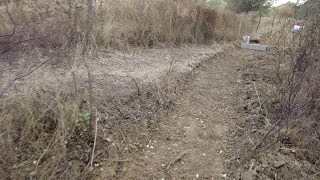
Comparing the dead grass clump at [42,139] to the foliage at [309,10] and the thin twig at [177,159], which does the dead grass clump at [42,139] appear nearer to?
the thin twig at [177,159]

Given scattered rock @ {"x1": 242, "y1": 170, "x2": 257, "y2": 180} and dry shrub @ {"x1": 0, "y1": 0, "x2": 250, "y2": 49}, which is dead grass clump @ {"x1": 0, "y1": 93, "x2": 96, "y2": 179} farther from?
scattered rock @ {"x1": 242, "y1": 170, "x2": 257, "y2": 180}

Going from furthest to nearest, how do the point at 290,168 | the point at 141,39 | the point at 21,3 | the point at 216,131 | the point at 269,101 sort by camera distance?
the point at 141,39 < the point at 21,3 < the point at 269,101 < the point at 216,131 < the point at 290,168

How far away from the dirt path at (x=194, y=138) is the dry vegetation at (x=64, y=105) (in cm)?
18

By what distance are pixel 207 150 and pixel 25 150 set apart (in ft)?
5.30

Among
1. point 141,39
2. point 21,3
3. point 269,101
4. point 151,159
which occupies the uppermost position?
point 21,3

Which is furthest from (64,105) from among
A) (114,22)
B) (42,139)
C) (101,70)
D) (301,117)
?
(114,22)

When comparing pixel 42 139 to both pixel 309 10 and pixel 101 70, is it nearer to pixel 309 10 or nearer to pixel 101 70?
pixel 101 70

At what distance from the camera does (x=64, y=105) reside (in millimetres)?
2152

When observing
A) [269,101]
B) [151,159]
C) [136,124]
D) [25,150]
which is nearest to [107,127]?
[136,124]

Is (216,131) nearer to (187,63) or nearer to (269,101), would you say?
(269,101)

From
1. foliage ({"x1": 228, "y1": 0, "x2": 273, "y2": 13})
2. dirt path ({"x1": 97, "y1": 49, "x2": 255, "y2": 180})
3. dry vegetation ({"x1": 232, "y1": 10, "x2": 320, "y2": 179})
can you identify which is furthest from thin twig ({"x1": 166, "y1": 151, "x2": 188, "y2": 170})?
foliage ({"x1": 228, "y1": 0, "x2": 273, "y2": 13})

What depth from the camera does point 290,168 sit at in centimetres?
211

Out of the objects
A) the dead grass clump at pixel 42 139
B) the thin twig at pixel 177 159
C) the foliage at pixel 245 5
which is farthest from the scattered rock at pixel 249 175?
the foliage at pixel 245 5

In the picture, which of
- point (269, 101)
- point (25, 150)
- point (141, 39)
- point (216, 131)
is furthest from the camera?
point (141, 39)
